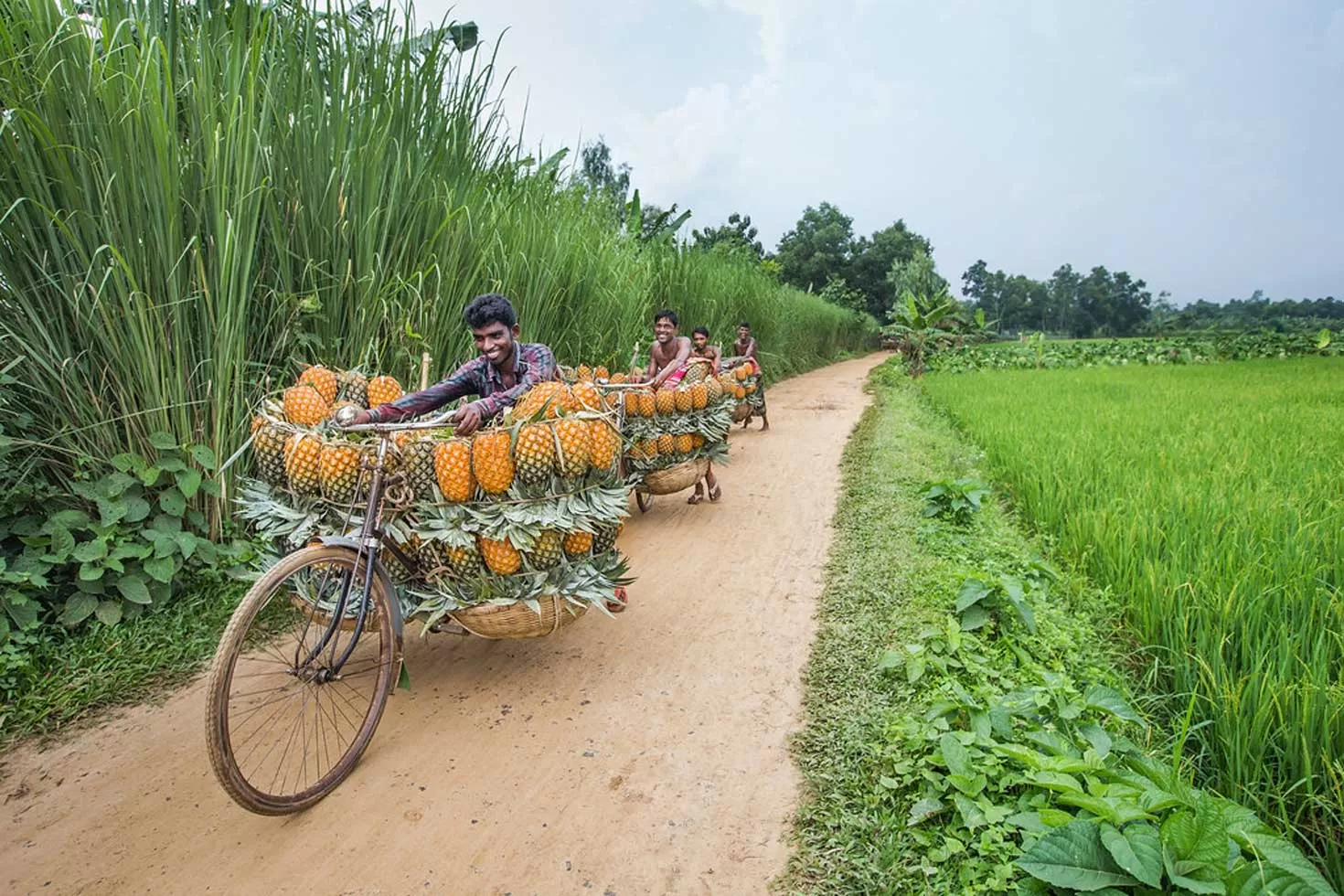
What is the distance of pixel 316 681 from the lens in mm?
2281

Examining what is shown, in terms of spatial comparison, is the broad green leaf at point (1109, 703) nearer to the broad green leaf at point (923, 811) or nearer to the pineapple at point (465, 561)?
the broad green leaf at point (923, 811)

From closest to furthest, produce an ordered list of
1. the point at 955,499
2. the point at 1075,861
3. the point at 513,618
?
1. the point at 1075,861
2. the point at 513,618
3. the point at 955,499

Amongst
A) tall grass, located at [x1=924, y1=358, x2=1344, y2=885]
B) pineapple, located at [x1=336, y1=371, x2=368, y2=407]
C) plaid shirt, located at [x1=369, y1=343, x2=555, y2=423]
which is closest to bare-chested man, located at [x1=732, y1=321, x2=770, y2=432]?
tall grass, located at [x1=924, y1=358, x2=1344, y2=885]

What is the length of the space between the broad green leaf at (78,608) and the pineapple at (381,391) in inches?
55.4

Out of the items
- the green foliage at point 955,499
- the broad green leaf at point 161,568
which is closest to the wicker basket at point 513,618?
the broad green leaf at point 161,568

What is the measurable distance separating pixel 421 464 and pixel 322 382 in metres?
0.83

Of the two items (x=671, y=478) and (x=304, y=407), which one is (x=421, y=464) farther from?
(x=671, y=478)

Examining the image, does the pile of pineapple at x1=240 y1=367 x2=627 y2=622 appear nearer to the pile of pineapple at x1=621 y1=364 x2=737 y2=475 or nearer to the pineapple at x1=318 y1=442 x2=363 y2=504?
the pineapple at x1=318 y1=442 x2=363 y2=504

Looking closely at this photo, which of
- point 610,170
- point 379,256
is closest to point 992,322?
point 610,170

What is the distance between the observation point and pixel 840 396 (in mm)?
13328

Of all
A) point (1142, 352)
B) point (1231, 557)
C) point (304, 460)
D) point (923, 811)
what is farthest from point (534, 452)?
point (1142, 352)

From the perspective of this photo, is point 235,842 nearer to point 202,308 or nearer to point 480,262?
point 202,308

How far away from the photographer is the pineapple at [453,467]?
246 cm

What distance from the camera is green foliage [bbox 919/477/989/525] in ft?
14.8
